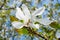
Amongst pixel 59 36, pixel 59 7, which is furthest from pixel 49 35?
pixel 59 7

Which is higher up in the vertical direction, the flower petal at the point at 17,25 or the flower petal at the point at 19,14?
the flower petal at the point at 19,14

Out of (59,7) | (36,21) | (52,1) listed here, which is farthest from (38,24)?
(52,1)

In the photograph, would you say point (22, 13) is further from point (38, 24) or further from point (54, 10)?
point (54, 10)

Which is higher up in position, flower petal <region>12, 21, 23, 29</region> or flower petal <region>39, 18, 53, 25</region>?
flower petal <region>39, 18, 53, 25</region>

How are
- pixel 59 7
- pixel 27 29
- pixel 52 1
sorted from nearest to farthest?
pixel 27 29 < pixel 59 7 < pixel 52 1

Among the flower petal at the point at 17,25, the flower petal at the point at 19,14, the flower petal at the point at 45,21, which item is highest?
the flower petal at the point at 19,14

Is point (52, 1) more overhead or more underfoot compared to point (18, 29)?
more underfoot

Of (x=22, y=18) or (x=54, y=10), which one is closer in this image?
(x=22, y=18)

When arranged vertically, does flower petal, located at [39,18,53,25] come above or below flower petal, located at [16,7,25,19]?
below

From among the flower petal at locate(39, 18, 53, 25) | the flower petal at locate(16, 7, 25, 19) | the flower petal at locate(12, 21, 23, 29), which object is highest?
the flower petal at locate(16, 7, 25, 19)

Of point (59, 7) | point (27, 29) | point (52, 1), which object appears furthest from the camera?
point (52, 1)

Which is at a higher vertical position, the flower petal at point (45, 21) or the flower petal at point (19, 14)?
the flower petal at point (19, 14)
